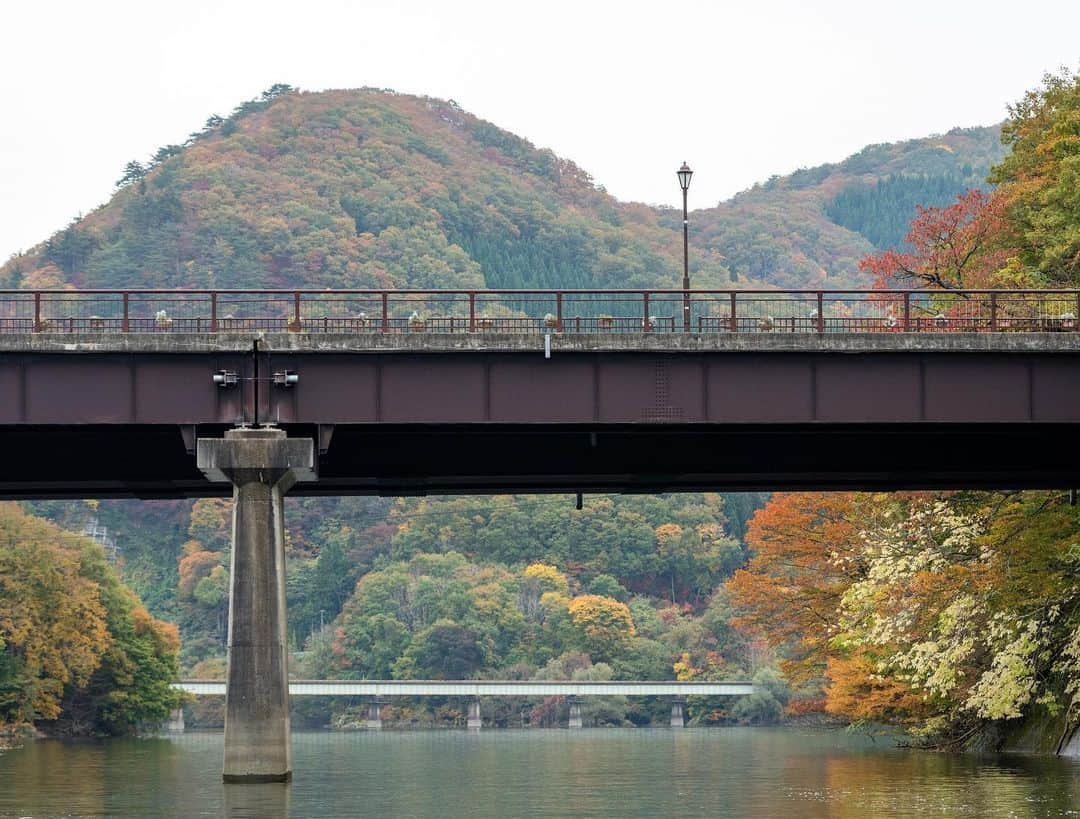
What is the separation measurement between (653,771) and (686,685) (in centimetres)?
12002

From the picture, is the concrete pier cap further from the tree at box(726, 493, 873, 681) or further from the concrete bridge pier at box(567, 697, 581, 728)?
the concrete bridge pier at box(567, 697, 581, 728)

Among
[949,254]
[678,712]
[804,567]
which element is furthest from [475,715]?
[949,254]

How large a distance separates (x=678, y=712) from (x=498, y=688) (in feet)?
57.9

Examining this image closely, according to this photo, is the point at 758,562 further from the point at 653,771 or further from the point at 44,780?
the point at 44,780

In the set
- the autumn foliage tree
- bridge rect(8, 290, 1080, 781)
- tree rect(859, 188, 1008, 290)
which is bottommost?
the autumn foliage tree

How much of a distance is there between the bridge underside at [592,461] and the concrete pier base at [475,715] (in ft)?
435

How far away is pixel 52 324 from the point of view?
56.4 metres

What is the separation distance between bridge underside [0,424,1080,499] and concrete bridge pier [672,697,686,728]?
13119 cm

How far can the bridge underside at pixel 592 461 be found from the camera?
60.7 metres

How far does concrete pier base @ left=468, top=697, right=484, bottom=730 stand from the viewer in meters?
195

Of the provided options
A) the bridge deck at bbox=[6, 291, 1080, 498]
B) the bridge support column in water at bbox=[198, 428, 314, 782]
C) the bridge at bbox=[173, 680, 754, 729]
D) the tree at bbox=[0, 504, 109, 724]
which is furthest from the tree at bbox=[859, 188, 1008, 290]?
the bridge at bbox=[173, 680, 754, 729]

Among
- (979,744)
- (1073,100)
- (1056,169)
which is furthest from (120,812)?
(1073,100)

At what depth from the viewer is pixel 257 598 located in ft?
180

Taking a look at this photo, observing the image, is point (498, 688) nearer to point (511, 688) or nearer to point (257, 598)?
point (511, 688)
